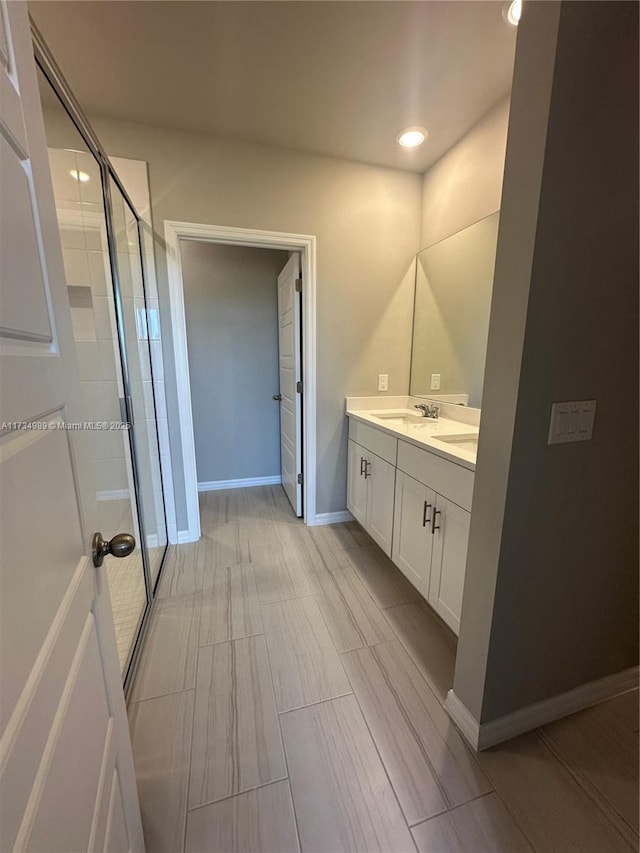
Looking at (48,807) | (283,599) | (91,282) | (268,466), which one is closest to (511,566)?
(48,807)

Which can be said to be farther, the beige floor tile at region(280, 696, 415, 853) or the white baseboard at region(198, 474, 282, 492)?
the white baseboard at region(198, 474, 282, 492)

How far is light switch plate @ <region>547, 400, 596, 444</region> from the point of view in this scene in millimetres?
958

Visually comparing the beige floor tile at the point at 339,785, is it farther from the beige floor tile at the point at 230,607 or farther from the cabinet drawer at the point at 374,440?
the cabinet drawer at the point at 374,440

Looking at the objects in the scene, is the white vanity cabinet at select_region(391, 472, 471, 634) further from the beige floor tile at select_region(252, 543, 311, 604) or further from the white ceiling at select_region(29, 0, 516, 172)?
the white ceiling at select_region(29, 0, 516, 172)

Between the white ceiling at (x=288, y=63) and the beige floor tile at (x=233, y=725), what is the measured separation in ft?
8.47

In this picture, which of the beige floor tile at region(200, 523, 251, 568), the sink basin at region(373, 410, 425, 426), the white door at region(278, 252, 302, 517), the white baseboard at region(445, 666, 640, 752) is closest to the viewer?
the white baseboard at region(445, 666, 640, 752)

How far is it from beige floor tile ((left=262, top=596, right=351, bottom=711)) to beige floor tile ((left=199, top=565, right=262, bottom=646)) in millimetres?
79

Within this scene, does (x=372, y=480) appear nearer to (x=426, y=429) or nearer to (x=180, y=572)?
(x=426, y=429)

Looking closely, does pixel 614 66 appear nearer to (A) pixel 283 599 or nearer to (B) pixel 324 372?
(B) pixel 324 372

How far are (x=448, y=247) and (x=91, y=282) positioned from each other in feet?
6.71

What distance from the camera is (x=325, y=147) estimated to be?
2.11 m

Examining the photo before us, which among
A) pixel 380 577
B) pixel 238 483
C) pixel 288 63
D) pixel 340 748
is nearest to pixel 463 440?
pixel 380 577

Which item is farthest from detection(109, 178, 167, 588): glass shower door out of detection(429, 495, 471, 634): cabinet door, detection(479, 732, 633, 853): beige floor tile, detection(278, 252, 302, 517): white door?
detection(479, 732, 633, 853): beige floor tile

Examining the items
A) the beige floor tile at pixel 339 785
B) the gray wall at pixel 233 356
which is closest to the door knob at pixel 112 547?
the beige floor tile at pixel 339 785
